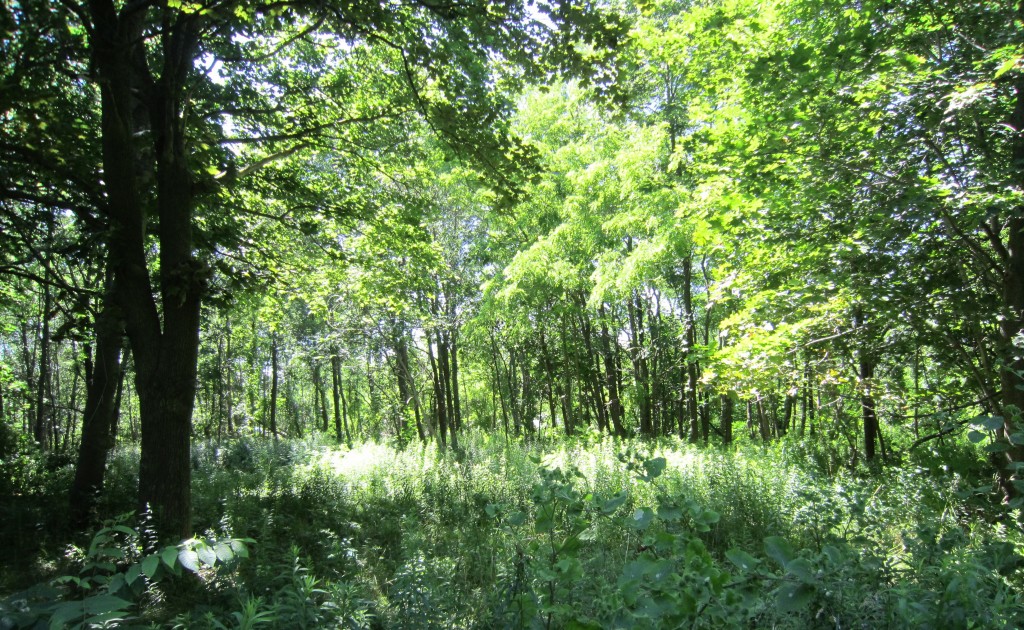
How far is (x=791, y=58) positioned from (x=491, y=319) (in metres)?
10.9

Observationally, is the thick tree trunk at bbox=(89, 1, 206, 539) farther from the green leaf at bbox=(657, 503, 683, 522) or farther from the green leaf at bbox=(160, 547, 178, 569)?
the green leaf at bbox=(657, 503, 683, 522)

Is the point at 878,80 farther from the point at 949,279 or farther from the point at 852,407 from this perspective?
the point at 852,407

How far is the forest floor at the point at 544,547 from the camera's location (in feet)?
5.49

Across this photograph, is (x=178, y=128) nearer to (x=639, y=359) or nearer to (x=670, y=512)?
(x=670, y=512)

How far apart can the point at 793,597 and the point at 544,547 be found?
1447 millimetres

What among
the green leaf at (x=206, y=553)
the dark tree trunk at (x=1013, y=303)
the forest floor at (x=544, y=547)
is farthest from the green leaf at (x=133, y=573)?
the dark tree trunk at (x=1013, y=303)

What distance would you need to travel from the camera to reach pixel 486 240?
16.5m

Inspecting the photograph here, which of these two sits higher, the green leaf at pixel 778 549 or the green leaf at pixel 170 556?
the green leaf at pixel 170 556

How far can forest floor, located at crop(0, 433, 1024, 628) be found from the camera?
167cm

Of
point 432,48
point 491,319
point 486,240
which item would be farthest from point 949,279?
point 486,240

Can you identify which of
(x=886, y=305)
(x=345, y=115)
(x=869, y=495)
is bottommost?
(x=869, y=495)

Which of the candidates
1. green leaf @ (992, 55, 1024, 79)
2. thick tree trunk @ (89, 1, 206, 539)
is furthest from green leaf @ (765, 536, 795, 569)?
thick tree trunk @ (89, 1, 206, 539)

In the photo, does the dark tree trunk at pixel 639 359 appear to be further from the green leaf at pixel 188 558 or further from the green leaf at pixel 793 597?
the green leaf at pixel 188 558

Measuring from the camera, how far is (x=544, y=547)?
2756mm
